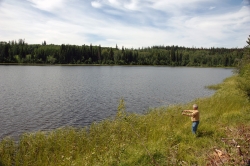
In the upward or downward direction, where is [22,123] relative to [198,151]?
downward

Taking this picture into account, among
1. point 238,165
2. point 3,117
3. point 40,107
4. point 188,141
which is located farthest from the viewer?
point 40,107

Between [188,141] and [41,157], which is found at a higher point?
[188,141]

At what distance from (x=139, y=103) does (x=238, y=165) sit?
21890mm

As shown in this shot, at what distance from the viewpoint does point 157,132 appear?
12.4 metres

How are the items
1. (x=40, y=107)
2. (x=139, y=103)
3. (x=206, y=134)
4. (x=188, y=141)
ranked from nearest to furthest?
(x=188, y=141)
(x=206, y=134)
(x=40, y=107)
(x=139, y=103)

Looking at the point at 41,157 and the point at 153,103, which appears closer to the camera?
the point at 41,157

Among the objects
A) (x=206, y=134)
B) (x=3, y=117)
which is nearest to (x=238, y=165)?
(x=206, y=134)

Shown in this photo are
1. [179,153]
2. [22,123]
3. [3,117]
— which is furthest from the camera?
[3,117]

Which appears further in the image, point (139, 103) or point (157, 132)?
point (139, 103)

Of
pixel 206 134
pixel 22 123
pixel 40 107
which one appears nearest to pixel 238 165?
pixel 206 134

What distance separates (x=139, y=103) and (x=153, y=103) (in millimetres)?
1991

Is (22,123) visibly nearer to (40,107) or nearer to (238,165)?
(40,107)

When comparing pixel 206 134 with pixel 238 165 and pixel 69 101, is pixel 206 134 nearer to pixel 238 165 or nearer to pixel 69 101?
pixel 238 165

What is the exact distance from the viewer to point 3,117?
20.2 meters
